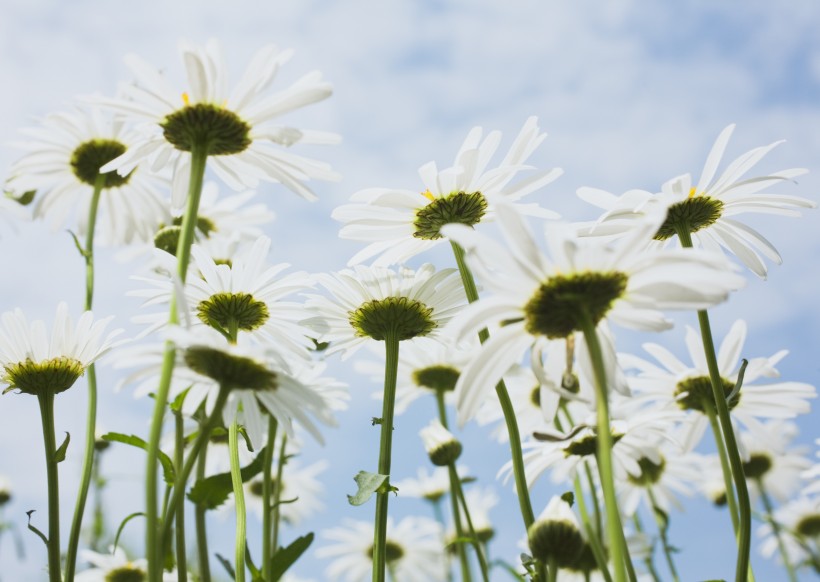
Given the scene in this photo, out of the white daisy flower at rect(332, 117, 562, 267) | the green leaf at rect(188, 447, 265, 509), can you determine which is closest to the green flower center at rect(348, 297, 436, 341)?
the white daisy flower at rect(332, 117, 562, 267)

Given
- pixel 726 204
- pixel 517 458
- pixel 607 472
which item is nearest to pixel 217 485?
pixel 517 458

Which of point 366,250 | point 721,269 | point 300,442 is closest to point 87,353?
point 366,250

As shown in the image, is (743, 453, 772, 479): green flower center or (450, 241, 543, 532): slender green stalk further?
(743, 453, 772, 479): green flower center

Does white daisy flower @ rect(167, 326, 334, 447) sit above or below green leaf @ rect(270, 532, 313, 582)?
above

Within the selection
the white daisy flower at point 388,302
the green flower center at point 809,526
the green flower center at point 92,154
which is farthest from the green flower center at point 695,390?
the green flower center at point 809,526

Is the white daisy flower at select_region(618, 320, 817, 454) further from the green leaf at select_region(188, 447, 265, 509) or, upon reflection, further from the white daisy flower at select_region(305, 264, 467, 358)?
the green leaf at select_region(188, 447, 265, 509)
